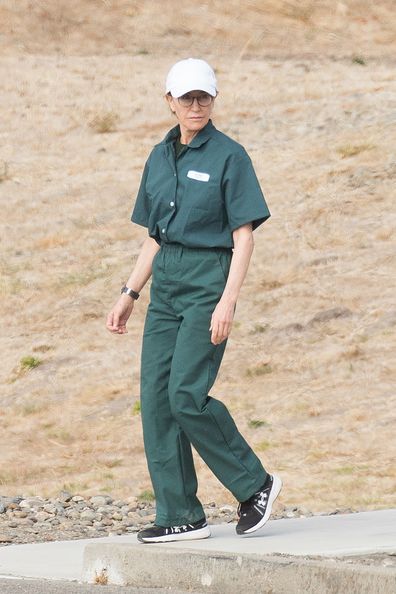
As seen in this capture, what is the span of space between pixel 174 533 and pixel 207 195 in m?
1.42

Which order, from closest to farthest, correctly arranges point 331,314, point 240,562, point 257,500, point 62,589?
point 240,562 < point 62,589 < point 257,500 < point 331,314

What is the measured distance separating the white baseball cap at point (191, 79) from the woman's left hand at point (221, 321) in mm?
866

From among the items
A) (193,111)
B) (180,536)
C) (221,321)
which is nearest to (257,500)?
(180,536)

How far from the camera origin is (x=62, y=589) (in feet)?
17.1

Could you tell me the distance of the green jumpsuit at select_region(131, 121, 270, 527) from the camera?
566 cm

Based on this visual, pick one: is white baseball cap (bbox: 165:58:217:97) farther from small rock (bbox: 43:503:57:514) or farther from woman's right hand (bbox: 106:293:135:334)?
small rock (bbox: 43:503:57:514)

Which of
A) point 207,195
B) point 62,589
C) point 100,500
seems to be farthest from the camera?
point 100,500

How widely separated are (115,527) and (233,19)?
17183 millimetres

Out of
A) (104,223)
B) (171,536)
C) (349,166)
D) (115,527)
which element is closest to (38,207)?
(104,223)

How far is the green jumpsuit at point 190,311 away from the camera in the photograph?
5656mm

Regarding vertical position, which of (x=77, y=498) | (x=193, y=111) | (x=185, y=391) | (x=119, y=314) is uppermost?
(x=193, y=111)

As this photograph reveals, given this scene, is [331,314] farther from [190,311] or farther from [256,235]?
[190,311]

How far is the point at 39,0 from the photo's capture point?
79.9ft

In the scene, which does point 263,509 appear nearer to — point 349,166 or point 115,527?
point 115,527
